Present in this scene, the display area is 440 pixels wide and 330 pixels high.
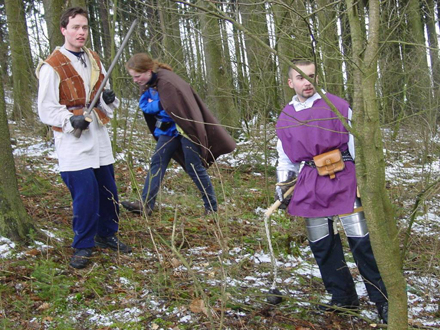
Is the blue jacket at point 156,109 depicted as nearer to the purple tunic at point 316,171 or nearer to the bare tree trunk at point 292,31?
the bare tree trunk at point 292,31

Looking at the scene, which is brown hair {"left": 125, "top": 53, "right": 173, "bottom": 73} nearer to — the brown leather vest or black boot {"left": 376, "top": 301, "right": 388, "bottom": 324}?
the brown leather vest

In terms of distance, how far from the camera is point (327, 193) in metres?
3.23

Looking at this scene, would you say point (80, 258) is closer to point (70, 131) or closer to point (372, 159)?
point (70, 131)

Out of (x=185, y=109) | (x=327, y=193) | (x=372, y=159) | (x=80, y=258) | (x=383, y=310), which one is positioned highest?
(x=185, y=109)

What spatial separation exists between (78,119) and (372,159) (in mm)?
2326

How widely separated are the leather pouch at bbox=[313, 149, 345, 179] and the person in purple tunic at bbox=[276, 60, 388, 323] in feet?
0.05

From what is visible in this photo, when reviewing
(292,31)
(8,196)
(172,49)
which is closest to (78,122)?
(8,196)

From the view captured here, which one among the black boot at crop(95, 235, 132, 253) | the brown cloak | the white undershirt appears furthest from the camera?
the brown cloak

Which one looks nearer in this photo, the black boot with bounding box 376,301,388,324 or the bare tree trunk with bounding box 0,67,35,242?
the black boot with bounding box 376,301,388,324

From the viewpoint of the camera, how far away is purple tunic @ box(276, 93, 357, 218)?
10.5 ft

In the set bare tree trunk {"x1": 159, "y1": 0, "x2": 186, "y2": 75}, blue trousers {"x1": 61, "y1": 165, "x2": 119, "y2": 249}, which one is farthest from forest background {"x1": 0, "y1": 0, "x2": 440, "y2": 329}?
bare tree trunk {"x1": 159, "y1": 0, "x2": 186, "y2": 75}

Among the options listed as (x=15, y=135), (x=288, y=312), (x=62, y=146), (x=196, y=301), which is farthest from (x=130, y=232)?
(x=15, y=135)

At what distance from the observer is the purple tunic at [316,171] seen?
10.5 ft

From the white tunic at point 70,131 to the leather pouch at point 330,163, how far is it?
1.89 m
